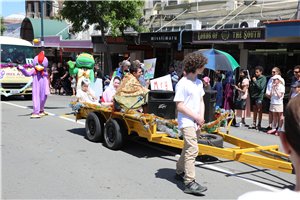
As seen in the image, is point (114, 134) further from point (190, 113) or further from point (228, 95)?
point (228, 95)

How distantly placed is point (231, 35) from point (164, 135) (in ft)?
26.2

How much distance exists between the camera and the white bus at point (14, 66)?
1447cm

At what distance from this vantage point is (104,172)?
516cm

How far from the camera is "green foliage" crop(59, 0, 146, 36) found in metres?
15.6

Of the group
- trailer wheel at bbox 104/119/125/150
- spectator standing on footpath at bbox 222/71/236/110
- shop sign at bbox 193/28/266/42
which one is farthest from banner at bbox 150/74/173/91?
shop sign at bbox 193/28/266/42

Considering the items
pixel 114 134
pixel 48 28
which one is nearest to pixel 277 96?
pixel 114 134

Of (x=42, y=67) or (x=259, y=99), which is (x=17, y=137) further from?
(x=259, y=99)

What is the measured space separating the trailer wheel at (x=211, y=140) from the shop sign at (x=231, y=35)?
680 cm

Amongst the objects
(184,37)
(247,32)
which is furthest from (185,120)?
(184,37)

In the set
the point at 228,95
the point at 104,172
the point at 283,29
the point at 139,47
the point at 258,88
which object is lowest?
the point at 104,172

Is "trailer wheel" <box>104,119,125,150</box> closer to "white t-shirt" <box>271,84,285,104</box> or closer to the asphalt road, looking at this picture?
the asphalt road

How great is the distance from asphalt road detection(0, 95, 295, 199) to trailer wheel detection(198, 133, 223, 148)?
1.41 ft

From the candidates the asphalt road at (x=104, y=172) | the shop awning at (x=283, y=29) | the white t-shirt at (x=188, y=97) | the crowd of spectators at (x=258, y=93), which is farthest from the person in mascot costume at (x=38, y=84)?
the shop awning at (x=283, y=29)

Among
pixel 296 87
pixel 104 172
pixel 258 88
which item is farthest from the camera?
pixel 258 88
